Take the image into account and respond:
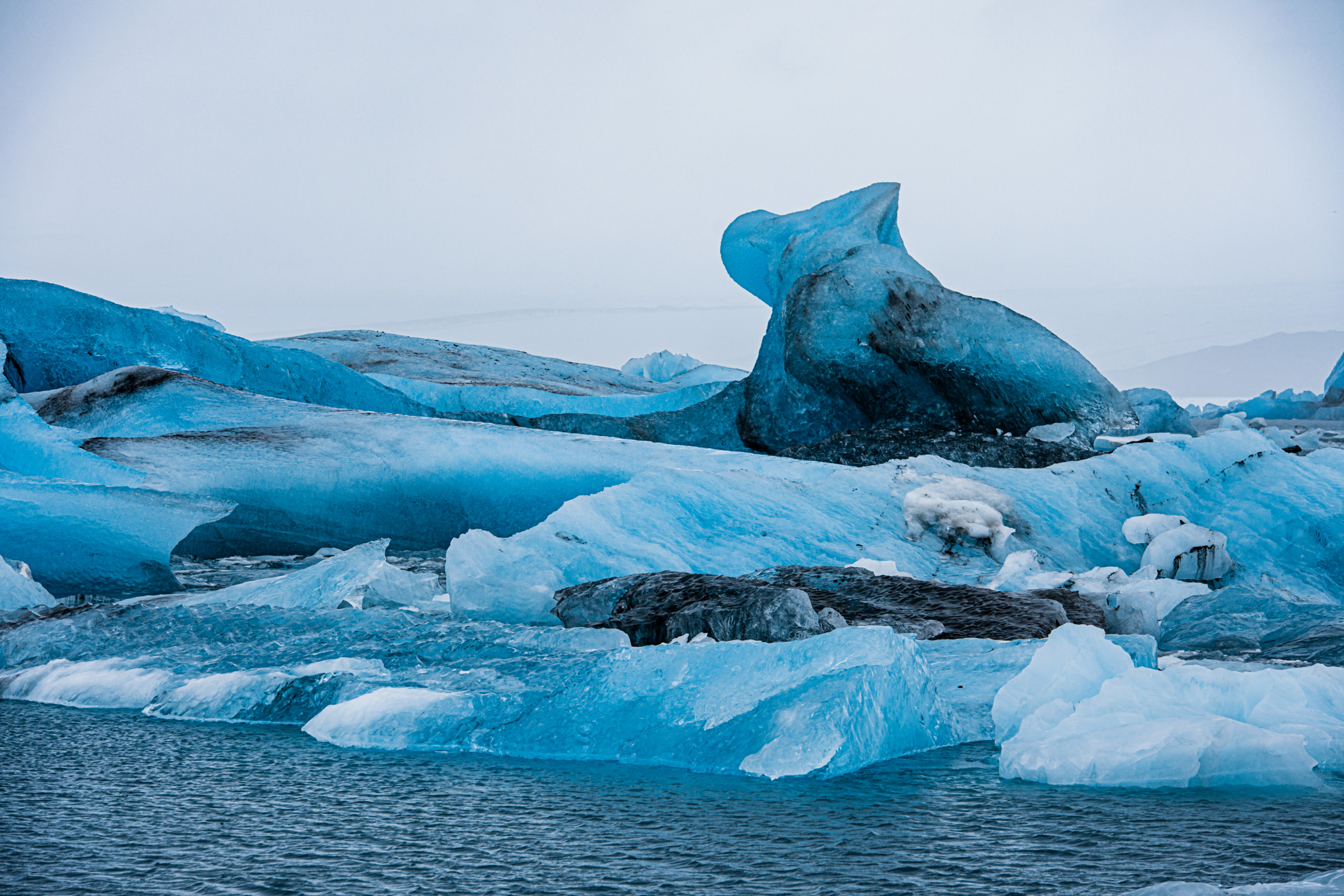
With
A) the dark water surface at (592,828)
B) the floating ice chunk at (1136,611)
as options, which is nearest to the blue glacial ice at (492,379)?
the floating ice chunk at (1136,611)

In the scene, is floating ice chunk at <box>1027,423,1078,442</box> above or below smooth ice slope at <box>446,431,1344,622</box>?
above

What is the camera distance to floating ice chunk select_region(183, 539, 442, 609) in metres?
3.52

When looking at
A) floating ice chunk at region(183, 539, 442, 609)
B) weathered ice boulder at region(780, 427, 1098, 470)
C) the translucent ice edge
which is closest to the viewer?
floating ice chunk at region(183, 539, 442, 609)

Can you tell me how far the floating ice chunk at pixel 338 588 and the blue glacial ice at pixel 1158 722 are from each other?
2308 mm

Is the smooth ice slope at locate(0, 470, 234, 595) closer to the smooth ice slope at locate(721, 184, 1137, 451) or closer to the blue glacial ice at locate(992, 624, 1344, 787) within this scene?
the blue glacial ice at locate(992, 624, 1344, 787)

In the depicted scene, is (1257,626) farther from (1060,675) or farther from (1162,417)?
(1162,417)

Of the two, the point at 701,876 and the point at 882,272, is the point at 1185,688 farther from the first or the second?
the point at 882,272

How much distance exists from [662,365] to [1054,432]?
48.3 feet

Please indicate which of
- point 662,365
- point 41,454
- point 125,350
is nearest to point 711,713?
point 41,454

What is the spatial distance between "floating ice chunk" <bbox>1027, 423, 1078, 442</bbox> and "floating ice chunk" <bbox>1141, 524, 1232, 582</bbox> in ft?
9.07

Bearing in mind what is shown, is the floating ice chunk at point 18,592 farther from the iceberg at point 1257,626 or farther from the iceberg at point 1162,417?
the iceberg at point 1162,417

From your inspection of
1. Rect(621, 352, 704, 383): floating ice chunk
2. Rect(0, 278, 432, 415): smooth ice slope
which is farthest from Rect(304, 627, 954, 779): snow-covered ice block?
Rect(621, 352, 704, 383): floating ice chunk

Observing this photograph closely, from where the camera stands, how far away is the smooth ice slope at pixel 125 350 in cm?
755

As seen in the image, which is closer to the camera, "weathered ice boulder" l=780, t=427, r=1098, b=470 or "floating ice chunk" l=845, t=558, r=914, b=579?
"floating ice chunk" l=845, t=558, r=914, b=579
